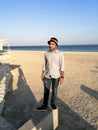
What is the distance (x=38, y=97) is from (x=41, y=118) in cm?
328

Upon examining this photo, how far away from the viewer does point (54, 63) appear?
210 inches

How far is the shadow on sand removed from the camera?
554cm

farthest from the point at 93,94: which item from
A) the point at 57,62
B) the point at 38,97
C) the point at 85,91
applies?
the point at 57,62

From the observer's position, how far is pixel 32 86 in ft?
33.3

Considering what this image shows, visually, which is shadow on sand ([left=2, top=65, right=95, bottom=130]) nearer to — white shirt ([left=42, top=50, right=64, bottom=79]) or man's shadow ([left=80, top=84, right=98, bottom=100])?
white shirt ([left=42, top=50, right=64, bottom=79])

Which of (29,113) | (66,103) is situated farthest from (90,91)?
(29,113)

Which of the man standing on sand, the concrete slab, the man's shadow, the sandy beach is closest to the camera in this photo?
the concrete slab

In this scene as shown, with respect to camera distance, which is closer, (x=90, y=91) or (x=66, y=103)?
(x=66, y=103)

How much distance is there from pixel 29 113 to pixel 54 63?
6.48 ft

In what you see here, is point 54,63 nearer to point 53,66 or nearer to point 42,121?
point 53,66

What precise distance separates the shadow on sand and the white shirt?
0.88m

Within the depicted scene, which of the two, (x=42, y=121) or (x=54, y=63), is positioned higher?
(x=54, y=63)

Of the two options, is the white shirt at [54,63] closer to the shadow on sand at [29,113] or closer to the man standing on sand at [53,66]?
the man standing on sand at [53,66]

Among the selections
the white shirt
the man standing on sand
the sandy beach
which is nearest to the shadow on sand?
the sandy beach
